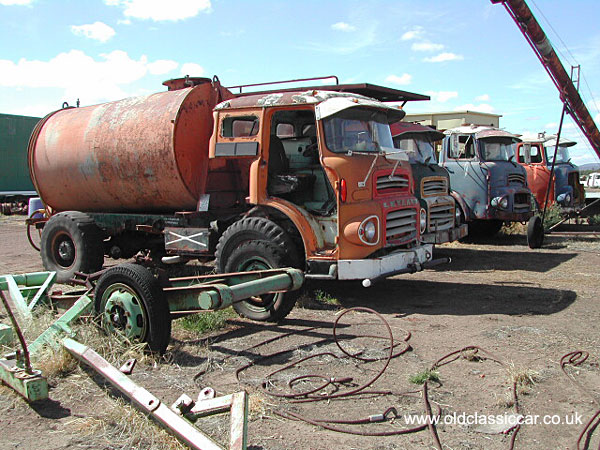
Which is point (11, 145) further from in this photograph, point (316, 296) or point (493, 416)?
point (493, 416)

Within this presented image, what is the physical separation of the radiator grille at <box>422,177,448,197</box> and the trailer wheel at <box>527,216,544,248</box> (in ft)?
11.1

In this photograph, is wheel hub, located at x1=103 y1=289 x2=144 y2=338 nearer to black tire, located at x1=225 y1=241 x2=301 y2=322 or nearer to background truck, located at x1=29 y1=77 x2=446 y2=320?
black tire, located at x1=225 y1=241 x2=301 y2=322

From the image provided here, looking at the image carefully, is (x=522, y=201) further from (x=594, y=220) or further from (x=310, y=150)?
(x=310, y=150)

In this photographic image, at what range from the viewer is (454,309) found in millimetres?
7145

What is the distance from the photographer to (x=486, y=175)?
12438 millimetres

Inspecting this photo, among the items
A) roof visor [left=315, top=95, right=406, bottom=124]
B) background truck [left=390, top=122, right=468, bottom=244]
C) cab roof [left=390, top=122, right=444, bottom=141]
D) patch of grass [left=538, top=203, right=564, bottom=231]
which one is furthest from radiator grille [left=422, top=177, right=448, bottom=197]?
patch of grass [left=538, top=203, right=564, bottom=231]

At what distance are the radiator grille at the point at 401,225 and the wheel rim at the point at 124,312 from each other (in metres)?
3.33

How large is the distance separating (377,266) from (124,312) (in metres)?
3.05

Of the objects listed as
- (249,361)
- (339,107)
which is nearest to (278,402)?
(249,361)

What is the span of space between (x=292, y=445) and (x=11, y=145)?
86.5 ft

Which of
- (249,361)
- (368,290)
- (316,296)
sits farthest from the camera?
(368,290)

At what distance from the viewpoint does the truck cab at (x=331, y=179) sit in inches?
268

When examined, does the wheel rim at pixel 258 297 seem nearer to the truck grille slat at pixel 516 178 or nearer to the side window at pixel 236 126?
the side window at pixel 236 126

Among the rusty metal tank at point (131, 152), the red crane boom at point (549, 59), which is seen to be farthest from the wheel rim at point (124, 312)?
the red crane boom at point (549, 59)
